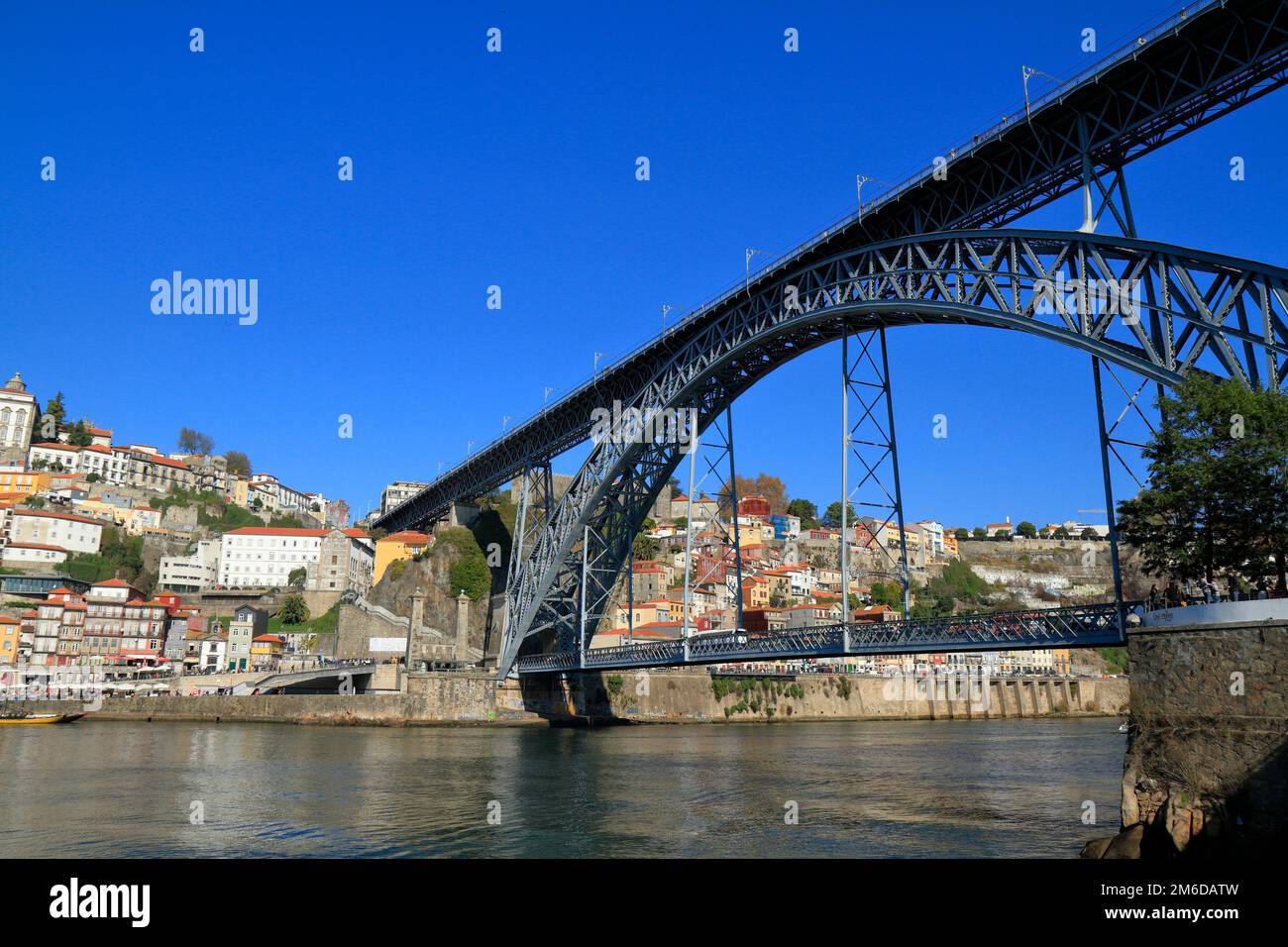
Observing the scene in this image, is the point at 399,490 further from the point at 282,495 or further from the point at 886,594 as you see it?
the point at 886,594

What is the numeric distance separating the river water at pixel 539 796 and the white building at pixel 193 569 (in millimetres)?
49085

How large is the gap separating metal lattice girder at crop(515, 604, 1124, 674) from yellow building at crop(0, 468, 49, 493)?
248ft

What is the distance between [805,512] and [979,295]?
12031cm

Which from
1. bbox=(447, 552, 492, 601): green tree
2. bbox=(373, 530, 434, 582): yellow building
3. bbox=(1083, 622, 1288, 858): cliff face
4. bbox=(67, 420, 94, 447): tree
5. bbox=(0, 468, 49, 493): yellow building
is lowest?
bbox=(1083, 622, 1288, 858): cliff face

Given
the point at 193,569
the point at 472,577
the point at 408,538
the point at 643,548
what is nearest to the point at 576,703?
the point at 472,577

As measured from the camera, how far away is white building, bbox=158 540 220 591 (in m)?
85.8

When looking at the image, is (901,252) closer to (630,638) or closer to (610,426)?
(610,426)

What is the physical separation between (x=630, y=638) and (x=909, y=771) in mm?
18321

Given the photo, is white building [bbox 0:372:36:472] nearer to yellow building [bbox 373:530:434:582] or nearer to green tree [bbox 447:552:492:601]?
yellow building [bbox 373:530:434:582]

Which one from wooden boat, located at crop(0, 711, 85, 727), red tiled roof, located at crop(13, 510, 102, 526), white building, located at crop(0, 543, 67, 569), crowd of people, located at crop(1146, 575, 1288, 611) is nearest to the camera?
crowd of people, located at crop(1146, 575, 1288, 611)

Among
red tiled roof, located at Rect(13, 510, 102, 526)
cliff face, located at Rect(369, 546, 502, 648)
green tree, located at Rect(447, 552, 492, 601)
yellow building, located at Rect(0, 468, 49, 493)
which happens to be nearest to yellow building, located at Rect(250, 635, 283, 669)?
cliff face, located at Rect(369, 546, 502, 648)

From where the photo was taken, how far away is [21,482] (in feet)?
303

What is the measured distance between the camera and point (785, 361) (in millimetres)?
37125
